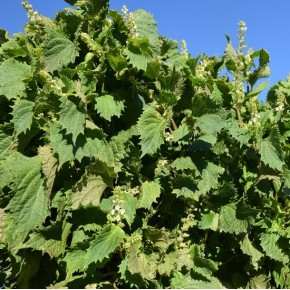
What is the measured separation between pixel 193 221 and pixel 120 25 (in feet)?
4.68

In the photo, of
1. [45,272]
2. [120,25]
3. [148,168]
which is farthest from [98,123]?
[45,272]

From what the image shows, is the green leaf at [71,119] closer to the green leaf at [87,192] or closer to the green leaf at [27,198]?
the green leaf at [87,192]

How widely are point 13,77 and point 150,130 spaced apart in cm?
109

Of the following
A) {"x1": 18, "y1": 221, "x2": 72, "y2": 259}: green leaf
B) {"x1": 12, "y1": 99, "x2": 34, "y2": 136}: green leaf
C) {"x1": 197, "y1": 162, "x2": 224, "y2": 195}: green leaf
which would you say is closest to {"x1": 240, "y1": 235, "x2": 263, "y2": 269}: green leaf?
{"x1": 197, "y1": 162, "x2": 224, "y2": 195}: green leaf

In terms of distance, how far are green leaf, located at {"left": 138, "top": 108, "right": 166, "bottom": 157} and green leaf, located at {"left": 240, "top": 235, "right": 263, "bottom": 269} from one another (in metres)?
0.99

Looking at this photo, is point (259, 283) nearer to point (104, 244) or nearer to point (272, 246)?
point (272, 246)

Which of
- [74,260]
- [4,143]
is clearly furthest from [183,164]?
[4,143]

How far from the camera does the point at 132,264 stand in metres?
2.44

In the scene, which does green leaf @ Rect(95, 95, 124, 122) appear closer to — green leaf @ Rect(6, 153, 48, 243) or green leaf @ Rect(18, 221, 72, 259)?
green leaf @ Rect(6, 153, 48, 243)

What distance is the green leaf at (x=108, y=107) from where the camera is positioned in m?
2.69

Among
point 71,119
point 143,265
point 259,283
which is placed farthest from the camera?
point 259,283

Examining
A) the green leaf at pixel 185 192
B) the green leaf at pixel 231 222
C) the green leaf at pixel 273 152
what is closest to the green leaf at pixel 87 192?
the green leaf at pixel 185 192

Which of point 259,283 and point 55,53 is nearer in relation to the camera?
point 55,53

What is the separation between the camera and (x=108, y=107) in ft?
8.92
